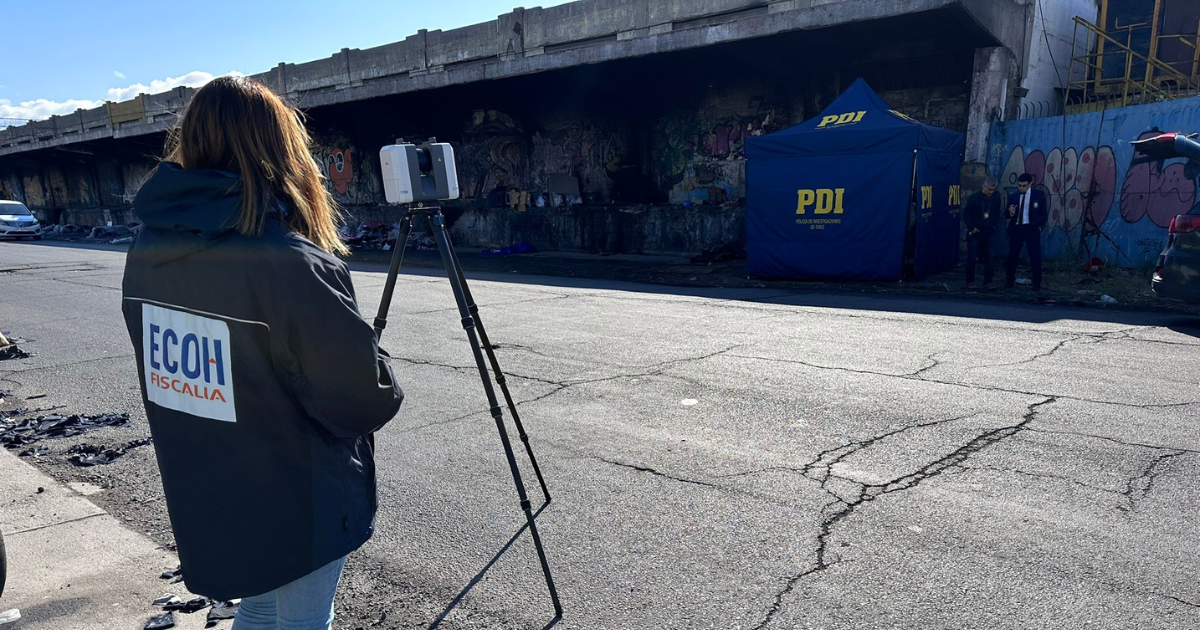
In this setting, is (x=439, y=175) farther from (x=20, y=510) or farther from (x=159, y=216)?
(x=20, y=510)

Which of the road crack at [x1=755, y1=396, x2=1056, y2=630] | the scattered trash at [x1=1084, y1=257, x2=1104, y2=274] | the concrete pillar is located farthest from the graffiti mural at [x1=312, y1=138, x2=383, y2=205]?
the road crack at [x1=755, y1=396, x2=1056, y2=630]

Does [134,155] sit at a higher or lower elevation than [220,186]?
higher

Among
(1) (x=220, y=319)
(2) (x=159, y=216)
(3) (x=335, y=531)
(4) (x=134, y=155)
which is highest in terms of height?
(4) (x=134, y=155)

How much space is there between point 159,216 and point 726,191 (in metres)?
19.6

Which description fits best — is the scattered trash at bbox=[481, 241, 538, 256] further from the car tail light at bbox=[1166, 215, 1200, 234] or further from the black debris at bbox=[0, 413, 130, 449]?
the black debris at bbox=[0, 413, 130, 449]

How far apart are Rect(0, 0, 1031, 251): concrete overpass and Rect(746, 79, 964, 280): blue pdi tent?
8.52 ft

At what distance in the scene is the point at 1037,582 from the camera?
3215 mm

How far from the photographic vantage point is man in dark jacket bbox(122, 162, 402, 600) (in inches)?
71.3

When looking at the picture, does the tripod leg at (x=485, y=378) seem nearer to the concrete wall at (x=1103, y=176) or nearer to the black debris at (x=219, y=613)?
the black debris at (x=219, y=613)

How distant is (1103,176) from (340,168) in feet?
85.8

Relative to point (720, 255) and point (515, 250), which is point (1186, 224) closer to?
point (720, 255)

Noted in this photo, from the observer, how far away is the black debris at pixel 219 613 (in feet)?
10.5

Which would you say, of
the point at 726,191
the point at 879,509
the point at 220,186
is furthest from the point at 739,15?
the point at 220,186

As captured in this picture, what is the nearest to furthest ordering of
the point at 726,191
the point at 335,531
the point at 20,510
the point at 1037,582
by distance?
the point at 335,531 → the point at 1037,582 → the point at 20,510 → the point at 726,191
